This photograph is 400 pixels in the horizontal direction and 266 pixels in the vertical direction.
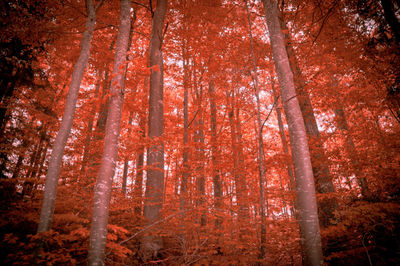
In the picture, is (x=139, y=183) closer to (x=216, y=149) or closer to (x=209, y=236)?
(x=216, y=149)

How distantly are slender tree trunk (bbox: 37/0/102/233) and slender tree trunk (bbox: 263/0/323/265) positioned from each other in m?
4.87

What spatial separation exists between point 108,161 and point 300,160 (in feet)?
13.3

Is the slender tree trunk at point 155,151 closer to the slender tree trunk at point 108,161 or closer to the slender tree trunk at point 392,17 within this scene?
the slender tree trunk at point 108,161

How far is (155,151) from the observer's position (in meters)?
6.20

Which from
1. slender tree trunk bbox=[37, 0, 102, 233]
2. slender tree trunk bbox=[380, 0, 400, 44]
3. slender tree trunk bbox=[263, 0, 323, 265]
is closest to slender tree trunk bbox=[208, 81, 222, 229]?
slender tree trunk bbox=[263, 0, 323, 265]

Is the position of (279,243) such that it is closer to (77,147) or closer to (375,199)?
(375,199)

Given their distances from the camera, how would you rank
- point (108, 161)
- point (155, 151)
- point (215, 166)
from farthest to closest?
point (215, 166) < point (155, 151) < point (108, 161)

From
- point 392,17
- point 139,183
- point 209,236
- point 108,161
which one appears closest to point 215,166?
point 209,236

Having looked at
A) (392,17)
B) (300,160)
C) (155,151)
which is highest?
(392,17)

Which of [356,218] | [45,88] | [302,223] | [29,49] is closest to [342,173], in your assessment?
[356,218]

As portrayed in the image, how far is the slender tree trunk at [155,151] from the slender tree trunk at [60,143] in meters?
1.84

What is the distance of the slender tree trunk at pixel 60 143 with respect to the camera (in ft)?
12.4

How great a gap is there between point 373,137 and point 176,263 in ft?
19.9

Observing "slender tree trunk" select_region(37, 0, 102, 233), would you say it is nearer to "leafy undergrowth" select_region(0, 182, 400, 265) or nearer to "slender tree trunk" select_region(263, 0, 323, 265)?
"leafy undergrowth" select_region(0, 182, 400, 265)
